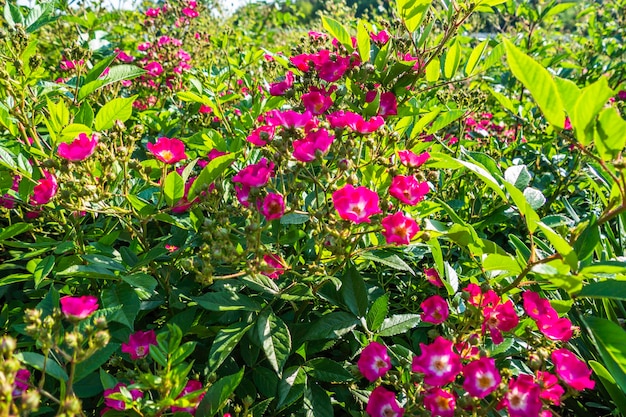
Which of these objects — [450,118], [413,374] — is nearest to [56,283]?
[413,374]

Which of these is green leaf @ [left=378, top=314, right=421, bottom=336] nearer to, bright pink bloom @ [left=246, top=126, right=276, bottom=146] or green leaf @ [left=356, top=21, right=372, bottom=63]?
bright pink bloom @ [left=246, top=126, right=276, bottom=146]

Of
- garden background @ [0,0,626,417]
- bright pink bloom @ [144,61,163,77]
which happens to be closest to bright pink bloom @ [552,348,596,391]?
garden background @ [0,0,626,417]

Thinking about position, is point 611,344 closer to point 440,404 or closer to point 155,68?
point 440,404

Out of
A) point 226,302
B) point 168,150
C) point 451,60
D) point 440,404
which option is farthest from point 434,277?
point 168,150

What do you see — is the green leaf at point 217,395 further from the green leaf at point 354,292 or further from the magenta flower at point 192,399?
the green leaf at point 354,292

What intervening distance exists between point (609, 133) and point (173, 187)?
0.84m

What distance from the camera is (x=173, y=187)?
114 centimetres

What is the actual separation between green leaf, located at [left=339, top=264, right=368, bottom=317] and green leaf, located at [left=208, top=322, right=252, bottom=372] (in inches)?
9.3

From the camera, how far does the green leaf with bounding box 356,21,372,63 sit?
4.32 ft

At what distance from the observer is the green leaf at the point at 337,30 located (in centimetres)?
137

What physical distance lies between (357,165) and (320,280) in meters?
0.30

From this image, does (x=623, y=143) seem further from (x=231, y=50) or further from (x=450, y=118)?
(x=231, y=50)

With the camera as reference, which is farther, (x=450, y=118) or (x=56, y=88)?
(x=56, y=88)

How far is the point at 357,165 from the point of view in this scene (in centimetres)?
Answer: 127
